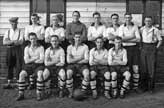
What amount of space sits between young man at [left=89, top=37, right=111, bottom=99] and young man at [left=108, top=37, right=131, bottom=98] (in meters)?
0.14

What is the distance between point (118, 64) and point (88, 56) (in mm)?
804

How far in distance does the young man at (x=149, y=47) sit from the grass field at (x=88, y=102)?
0.58 meters

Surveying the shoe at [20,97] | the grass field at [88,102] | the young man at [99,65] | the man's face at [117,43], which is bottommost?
the grass field at [88,102]

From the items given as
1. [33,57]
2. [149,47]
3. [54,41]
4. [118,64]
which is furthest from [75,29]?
[149,47]

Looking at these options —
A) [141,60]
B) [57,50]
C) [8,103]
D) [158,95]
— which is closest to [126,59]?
[141,60]

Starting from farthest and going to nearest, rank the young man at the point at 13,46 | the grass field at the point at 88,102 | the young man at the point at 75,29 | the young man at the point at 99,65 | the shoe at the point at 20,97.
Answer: the young man at the point at 13,46 → the young man at the point at 75,29 → the young man at the point at 99,65 → the shoe at the point at 20,97 → the grass field at the point at 88,102

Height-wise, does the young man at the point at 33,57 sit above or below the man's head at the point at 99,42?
below

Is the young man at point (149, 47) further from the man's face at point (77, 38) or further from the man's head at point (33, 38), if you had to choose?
A: the man's head at point (33, 38)

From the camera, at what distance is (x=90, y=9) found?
974 cm

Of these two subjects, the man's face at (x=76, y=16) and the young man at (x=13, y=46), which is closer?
the man's face at (x=76, y=16)

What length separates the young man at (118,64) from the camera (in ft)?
25.4

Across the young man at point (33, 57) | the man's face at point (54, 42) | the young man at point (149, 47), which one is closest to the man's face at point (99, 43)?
the man's face at point (54, 42)

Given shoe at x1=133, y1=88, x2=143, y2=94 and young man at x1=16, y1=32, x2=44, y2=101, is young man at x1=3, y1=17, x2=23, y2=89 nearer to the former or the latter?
young man at x1=16, y1=32, x2=44, y2=101

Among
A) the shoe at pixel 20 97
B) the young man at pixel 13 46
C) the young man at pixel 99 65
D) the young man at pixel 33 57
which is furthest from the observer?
the young man at pixel 13 46
